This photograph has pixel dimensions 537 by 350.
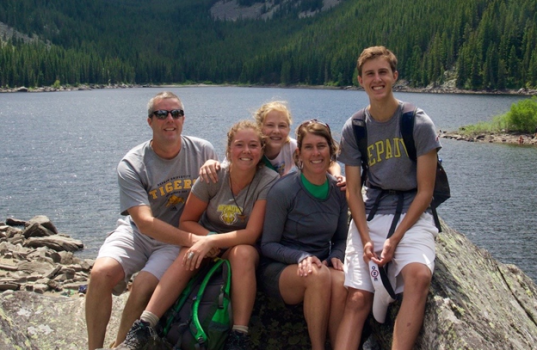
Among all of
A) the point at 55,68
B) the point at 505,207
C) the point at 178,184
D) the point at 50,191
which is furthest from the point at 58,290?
the point at 55,68

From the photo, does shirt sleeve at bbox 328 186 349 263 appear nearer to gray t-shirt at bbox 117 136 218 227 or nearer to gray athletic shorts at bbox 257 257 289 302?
gray athletic shorts at bbox 257 257 289 302

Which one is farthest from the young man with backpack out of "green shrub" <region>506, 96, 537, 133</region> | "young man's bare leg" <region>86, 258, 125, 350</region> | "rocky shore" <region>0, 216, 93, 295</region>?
"green shrub" <region>506, 96, 537, 133</region>

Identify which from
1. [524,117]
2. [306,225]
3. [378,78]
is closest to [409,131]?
[378,78]

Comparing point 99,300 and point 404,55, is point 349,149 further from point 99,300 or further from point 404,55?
point 404,55

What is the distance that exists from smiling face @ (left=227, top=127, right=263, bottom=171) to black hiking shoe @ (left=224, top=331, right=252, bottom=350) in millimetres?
1545

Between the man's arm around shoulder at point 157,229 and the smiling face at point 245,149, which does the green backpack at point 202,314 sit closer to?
the man's arm around shoulder at point 157,229

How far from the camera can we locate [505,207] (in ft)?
76.4

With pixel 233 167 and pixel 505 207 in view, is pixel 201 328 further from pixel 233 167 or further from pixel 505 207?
pixel 505 207

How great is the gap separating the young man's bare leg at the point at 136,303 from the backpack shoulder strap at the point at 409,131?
2.66 m

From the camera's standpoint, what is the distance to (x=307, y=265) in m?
4.71

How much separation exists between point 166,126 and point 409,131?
2430 mm

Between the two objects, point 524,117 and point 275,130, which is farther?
point 524,117

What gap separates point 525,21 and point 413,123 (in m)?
139

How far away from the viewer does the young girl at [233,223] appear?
15.8ft
